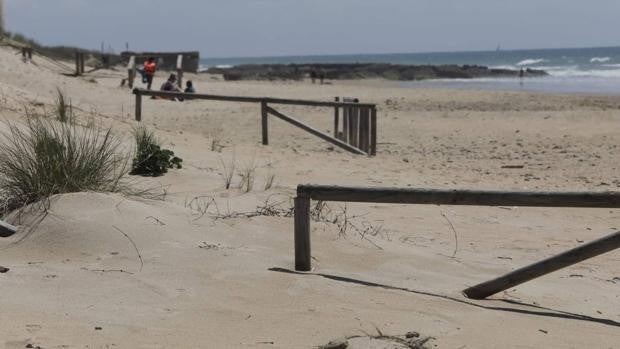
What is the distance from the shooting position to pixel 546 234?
7668 mm

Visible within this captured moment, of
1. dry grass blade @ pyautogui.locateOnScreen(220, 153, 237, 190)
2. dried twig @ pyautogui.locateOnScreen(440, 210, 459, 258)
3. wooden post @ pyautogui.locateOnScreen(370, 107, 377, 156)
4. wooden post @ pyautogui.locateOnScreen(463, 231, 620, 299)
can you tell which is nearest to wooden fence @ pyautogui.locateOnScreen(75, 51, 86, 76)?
wooden post @ pyautogui.locateOnScreen(370, 107, 377, 156)

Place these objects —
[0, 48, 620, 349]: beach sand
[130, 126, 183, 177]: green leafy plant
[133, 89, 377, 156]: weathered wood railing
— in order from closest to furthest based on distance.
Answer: [0, 48, 620, 349]: beach sand → [130, 126, 183, 177]: green leafy plant → [133, 89, 377, 156]: weathered wood railing

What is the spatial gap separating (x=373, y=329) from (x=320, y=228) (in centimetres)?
213

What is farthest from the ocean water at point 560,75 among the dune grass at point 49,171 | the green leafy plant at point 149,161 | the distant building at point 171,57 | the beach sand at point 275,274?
the dune grass at point 49,171

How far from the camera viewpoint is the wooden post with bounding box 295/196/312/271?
5.12 meters

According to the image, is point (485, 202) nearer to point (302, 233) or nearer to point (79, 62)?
point (302, 233)

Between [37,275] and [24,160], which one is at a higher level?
[24,160]

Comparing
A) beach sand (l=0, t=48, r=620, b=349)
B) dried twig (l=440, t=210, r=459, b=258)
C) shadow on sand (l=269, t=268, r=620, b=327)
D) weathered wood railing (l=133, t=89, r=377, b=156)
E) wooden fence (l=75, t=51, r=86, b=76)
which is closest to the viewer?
beach sand (l=0, t=48, r=620, b=349)

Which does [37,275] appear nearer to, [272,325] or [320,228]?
[272,325]

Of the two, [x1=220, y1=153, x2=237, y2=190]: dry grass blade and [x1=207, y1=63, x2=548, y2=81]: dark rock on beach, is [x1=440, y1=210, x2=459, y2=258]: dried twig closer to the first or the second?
[x1=220, y1=153, x2=237, y2=190]: dry grass blade

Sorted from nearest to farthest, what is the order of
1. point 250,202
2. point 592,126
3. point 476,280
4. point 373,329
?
point 373,329, point 476,280, point 250,202, point 592,126

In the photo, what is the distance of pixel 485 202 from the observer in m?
4.79

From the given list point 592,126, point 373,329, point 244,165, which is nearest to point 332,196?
point 373,329

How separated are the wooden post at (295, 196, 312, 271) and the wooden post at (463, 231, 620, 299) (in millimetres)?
1068
